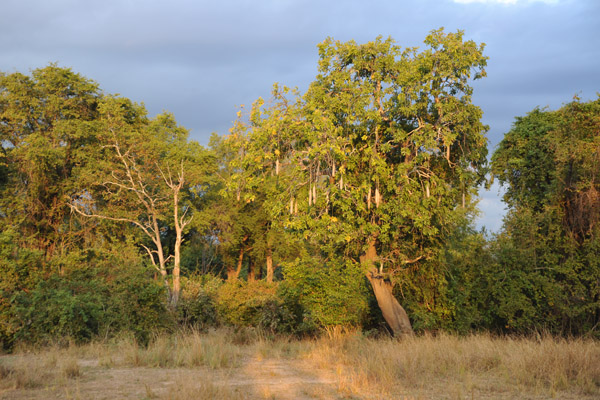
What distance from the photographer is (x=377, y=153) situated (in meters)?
15.2

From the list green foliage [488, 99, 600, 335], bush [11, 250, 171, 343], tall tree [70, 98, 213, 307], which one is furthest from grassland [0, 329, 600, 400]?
tall tree [70, 98, 213, 307]

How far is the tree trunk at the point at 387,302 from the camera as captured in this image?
15.6 metres

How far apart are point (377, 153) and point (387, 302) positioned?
15.1ft

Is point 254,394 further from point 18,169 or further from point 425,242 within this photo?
point 18,169

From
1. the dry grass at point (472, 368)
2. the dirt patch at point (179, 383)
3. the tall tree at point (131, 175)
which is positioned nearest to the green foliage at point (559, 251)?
the dry grass at point (472, 368)

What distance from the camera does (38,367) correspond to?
988 centimetres

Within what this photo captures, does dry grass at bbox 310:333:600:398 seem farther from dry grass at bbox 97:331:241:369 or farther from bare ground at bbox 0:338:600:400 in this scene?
dry grass at bbox 97:331:241:369

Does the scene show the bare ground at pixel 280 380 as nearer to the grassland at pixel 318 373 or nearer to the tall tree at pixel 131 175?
the grassland at pixel 318 373

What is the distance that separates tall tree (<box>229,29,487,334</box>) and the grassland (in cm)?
360

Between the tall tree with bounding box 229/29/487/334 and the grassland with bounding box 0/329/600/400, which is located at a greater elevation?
the tall tree with bounding box 229/29/487/334

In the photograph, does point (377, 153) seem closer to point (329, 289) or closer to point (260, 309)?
point (329, 289)

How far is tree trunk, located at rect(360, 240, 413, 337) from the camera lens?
15555 mm

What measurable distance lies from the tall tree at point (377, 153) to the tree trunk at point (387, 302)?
3 centimetres

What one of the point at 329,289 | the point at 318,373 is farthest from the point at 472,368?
the point at 329,289
